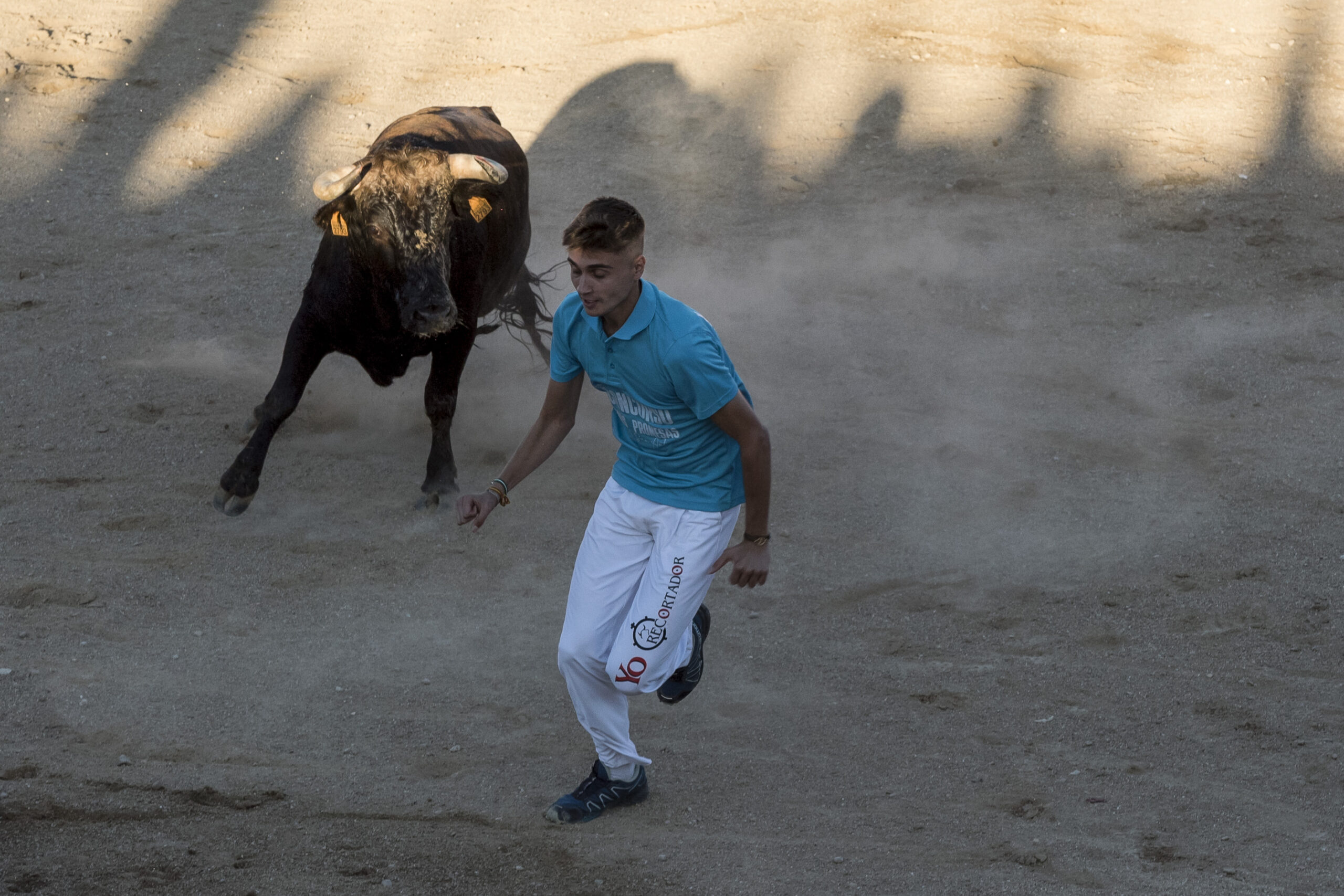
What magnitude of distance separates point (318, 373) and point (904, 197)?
4.67 metres

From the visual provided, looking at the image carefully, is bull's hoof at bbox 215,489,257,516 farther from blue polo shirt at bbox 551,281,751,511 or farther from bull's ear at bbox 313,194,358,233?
blue polo shirt at bbox 551,281,751,511

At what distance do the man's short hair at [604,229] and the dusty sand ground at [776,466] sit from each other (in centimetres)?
183

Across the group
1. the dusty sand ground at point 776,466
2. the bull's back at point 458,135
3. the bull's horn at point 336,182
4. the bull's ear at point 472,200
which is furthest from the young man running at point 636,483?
the bull's back at point 458,135

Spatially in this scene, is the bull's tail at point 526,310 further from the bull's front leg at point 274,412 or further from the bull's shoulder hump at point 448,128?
the bull's front leg at point 274,412

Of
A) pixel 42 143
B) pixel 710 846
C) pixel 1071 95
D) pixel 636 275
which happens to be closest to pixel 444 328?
pixel 636 275

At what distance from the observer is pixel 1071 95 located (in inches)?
432

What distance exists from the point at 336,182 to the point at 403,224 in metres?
0.34

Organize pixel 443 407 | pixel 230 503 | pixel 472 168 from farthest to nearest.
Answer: pixel 443 407 < pixel 230 503 < pixel 472 168

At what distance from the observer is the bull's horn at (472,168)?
237 inches

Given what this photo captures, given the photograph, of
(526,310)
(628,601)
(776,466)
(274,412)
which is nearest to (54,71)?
(526,310)

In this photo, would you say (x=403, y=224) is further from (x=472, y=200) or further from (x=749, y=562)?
(x=749, y=562)

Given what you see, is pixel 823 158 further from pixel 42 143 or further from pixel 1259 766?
pixel 1259 766

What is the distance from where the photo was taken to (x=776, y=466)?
6.84 metres

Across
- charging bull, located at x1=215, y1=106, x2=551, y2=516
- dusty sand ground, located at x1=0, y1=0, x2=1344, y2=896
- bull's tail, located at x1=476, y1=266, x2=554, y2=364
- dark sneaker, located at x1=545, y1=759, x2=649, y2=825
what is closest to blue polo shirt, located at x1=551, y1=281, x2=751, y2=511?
dark sneaker, located at x1=545, y1=759, x2=649, y2=825
